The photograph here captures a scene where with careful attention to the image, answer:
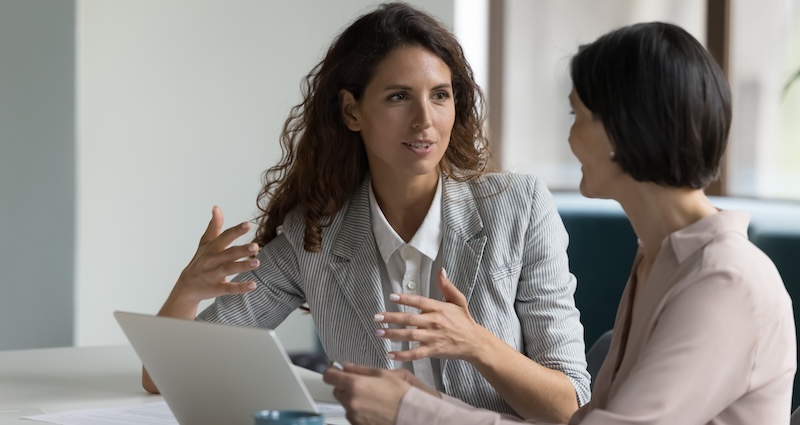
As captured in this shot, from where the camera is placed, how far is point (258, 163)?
343cm

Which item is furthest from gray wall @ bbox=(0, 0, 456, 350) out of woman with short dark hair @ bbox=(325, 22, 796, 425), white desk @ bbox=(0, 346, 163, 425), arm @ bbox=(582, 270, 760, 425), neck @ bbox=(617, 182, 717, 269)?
arm @ bbox=(582, 270, 760, 425)

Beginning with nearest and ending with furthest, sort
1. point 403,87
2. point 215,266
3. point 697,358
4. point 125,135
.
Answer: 1. point 697,358
2. point 215,266
3. point 403,87
4. point 125,135

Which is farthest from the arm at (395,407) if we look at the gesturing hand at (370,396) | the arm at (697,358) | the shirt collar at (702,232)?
the shirt collar at (702,232)

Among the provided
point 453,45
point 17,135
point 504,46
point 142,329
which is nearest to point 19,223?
point 17,135

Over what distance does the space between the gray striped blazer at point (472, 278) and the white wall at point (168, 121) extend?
4.01 ft

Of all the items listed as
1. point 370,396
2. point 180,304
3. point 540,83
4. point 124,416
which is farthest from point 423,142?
point 540,83

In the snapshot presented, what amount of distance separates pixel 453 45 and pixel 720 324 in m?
1.04

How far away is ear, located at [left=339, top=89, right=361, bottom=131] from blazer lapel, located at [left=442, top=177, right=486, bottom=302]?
0.22 metres

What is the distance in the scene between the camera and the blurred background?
118 inches

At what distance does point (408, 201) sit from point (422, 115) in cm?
19

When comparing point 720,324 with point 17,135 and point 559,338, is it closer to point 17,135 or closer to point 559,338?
point 559,338

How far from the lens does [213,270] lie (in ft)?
5.97

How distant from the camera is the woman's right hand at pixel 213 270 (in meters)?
1.78

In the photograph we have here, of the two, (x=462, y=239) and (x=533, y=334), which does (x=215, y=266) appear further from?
(x=533, y=334)
